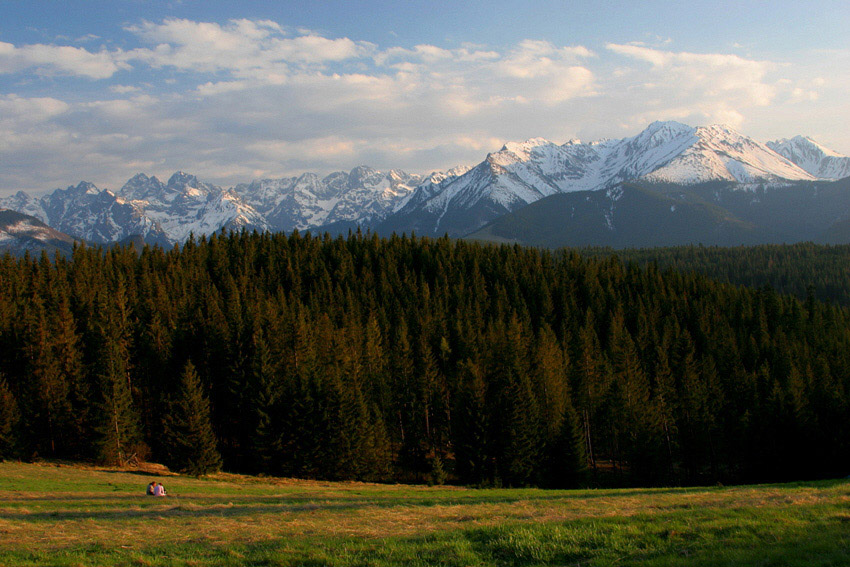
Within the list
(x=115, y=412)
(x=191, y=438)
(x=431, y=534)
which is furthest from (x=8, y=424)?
(x=431, y=534)

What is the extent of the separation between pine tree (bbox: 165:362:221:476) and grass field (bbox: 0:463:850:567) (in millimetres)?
20228

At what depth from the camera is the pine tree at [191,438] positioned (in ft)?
157

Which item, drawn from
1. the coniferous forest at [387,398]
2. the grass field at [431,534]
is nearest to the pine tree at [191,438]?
the coniferous forest at [387,398]

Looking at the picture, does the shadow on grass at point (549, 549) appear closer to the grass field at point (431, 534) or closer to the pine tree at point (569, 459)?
the grass field at point (431, 534)

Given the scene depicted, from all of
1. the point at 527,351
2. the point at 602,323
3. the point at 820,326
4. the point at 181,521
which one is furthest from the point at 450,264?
the point at 181,521

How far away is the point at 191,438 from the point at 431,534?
3878cm

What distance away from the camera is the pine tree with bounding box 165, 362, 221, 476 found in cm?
4791

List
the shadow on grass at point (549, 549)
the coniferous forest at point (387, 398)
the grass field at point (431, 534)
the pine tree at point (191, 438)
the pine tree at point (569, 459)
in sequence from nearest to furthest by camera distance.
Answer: the shadow on grass at point (549, 549) → the grass field at point (431, 534) → the pine tree at point (191, 438) → the coniferous forest at point (387, 398) → the pine tree at point (569, 459)

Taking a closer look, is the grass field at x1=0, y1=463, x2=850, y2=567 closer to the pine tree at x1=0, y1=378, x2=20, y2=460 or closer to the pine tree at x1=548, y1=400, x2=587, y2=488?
the pine tree at x1=0, y1=378, x2=20, y2=460

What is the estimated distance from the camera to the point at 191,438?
48250 mm

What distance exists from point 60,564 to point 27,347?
52432mm

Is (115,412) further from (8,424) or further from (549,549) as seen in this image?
(549,549)

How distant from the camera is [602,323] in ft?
363

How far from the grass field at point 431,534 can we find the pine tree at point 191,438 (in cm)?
2023
